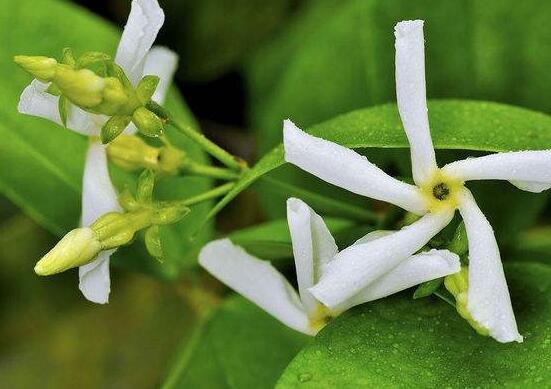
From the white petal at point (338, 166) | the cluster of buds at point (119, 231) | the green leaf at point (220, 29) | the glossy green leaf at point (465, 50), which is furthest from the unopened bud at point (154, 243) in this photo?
the green leaf at point (220, 29)

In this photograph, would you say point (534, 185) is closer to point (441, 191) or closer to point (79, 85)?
point (441, 191)

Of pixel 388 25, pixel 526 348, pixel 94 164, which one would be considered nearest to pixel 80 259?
pixel 94 164

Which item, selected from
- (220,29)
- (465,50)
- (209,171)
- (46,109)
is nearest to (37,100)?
(46,109)

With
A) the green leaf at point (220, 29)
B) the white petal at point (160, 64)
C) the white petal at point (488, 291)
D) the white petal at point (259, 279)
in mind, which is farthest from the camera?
the green leaf at point (220, 29)

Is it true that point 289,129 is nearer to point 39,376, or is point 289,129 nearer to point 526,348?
point 526,348

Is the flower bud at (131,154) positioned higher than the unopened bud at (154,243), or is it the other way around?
the flower bud at (131,154)

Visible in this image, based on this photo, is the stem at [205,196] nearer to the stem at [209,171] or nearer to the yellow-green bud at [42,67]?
the stem at [209,171]

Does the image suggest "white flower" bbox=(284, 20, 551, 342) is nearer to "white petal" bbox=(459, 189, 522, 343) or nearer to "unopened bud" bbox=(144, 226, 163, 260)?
"white petal" bbox=(459, 189, 522, 343)

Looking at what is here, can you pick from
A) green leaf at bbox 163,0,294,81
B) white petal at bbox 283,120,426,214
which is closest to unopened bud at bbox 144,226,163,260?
white petal at bbox 283,120,426,214
